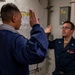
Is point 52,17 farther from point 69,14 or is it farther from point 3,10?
point 3,10

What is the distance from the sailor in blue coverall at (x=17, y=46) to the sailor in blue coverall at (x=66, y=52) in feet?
3.05

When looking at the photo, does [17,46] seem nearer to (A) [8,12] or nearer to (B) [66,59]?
(A) [8,12]

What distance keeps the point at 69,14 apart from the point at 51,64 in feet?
3.18

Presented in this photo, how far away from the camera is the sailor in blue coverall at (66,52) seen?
7.14 feet

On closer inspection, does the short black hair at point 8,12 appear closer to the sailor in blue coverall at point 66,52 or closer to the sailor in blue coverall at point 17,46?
the sailor in blue coverall at point 17,46

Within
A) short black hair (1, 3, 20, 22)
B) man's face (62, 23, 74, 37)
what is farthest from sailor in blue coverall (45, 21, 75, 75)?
short black hair (1, 3, 20, 22)

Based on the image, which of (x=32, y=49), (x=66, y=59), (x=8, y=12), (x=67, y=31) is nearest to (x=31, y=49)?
(x=32, y=49)

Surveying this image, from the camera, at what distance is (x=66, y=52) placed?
221 centimetres

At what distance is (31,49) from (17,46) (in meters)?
0.11

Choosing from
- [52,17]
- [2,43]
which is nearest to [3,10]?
[2,43]

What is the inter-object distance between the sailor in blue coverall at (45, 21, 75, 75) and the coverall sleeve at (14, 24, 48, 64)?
99 cm

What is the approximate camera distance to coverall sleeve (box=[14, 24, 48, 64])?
3.59 feet

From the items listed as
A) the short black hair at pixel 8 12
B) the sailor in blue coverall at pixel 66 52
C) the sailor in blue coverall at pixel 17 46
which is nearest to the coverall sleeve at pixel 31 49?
the sailor in blue coverall at pixel 17 46

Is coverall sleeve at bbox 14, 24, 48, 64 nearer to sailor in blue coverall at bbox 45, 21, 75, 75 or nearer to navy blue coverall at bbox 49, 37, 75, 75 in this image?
sailor in blue coverall at bbox 45, 21, 75, 75
